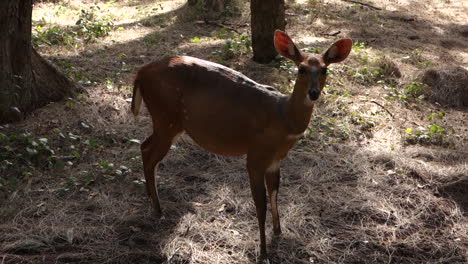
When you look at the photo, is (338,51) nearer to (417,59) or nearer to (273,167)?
(273,167)

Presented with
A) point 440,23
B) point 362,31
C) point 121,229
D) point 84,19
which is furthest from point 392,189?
point 440,23

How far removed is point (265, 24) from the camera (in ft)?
25.7

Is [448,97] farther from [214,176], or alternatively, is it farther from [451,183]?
[214,176]

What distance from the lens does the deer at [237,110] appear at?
382cm

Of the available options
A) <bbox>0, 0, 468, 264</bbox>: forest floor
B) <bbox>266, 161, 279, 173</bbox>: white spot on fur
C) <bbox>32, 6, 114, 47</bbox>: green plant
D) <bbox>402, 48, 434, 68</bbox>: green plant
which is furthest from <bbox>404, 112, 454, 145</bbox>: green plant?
<bbox>32, 6, 114, 47</bbox>: green plant

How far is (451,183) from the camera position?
5262 mm

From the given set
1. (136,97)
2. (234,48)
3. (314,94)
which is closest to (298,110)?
(314,94)

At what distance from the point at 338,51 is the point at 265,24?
163 inches

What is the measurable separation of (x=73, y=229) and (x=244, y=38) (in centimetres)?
550

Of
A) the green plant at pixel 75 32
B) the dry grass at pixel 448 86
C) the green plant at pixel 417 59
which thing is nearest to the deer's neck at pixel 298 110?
the dry grass at pixel 448 86

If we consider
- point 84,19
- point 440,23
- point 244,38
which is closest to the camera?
point 244,38

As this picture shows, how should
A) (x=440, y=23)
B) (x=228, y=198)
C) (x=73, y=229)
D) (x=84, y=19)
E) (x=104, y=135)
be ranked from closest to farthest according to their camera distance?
1. (x=73, y=229)
2. (x=228, y=198)
3. (x=104, y=135)
4. (x=84, y=19)
5. (x=440, y=23)

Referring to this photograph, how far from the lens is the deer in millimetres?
3816

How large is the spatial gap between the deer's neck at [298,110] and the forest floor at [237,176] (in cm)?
116
